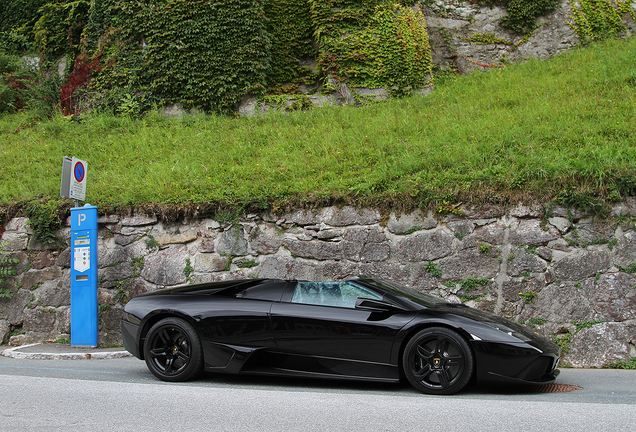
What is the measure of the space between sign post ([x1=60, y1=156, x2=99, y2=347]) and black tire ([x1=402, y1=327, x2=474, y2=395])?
5230 millimetres

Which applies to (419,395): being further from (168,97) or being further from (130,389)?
(168,97)

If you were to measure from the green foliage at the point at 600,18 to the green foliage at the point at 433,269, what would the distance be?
1135 cm

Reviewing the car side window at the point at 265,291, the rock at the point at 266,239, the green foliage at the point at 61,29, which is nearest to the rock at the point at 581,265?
the car side window at the point at 265,291

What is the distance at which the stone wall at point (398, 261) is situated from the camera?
6.52 metres

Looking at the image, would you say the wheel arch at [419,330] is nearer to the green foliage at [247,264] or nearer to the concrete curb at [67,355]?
the green foliage at [247,264]

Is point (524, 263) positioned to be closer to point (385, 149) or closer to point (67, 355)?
point (385, 149)

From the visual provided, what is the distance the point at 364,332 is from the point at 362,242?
307 cm

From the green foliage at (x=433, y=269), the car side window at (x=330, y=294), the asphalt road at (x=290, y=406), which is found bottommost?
the asphalt road at (x=290, y=406)

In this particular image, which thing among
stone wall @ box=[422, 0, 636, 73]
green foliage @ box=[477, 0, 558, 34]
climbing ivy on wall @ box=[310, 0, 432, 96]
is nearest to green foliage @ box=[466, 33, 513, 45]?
stone wall @ box=[422, 0, 636, 73]

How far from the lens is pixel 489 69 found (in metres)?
14.7

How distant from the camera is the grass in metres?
7.37

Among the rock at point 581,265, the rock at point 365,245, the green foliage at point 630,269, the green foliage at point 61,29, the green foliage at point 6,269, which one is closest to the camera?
the green foliage at point 630,269

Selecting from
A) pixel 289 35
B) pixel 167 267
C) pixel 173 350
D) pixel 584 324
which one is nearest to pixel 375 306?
pixel 173 350

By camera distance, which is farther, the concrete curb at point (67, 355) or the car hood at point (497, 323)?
the concrete curb at point (67, 355)
